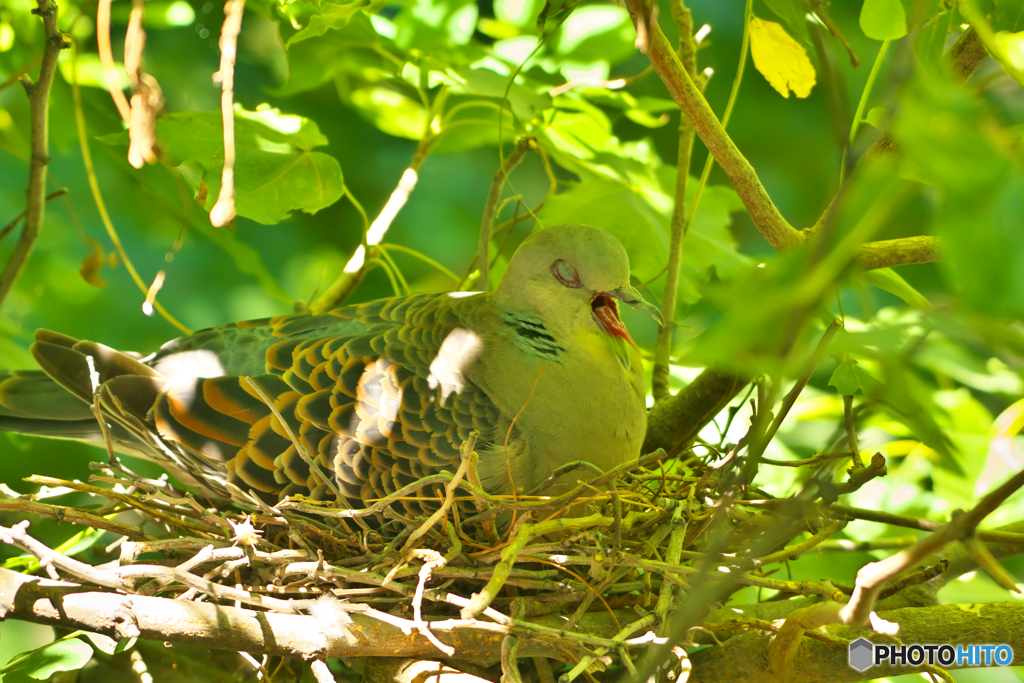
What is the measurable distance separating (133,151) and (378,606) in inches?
23.5

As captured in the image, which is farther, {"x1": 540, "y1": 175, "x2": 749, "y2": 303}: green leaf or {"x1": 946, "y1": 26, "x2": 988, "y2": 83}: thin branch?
{"x1": 540, "y1": 175, "x2": 749, "y2": 303}: green leaf

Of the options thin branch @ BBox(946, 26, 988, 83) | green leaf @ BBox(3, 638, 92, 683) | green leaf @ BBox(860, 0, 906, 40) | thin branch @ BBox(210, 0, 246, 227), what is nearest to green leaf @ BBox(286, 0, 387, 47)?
thin branch @ BBox(210, 0, 246, 227)

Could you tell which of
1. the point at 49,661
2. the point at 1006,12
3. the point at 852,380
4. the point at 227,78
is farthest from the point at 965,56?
the point at 49,661

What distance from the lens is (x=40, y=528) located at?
1.15 metres

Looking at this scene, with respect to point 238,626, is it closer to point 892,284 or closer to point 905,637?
point 905,637

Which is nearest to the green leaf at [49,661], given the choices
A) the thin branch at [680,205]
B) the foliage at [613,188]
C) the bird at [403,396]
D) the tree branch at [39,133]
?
the foliage at [613,188]

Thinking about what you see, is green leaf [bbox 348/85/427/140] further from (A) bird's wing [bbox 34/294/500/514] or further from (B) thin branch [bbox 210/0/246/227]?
(B) thin branch [bbox 210/0/246/227]

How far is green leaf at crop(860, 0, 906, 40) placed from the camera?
0.69 metres

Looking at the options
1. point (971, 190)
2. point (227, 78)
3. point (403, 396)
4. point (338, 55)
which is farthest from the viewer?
point (338, 55)

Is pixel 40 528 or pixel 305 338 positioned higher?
pixel 305 338

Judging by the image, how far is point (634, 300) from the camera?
3.28 feet

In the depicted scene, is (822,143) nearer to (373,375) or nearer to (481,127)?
(481,127)

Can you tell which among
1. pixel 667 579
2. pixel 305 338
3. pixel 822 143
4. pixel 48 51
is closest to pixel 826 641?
pixel 667 579

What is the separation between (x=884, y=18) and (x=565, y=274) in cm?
50
